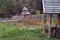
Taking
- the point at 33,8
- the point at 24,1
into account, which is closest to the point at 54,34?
the point at 33,8

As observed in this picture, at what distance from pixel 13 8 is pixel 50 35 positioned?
71.8ft

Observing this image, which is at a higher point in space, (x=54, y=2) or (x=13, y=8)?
(x=54, y=2)

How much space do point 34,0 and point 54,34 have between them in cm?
2407

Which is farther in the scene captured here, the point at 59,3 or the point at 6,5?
the point at 6,5

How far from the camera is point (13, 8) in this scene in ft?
118

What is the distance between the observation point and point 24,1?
40.4 meters

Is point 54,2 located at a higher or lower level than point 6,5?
higher

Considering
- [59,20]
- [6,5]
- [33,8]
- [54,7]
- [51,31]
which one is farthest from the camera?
[33,8]

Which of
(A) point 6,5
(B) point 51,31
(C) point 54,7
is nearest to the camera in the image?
(C) point 54,7

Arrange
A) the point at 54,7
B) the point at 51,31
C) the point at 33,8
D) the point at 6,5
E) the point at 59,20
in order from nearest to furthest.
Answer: the point at 54,7 < the point at 51,31 < the point at 59,20 < the point at 6,5 < the point at 33,8

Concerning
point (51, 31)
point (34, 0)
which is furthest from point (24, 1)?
point (51, 31)

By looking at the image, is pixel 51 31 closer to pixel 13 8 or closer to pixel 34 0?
pixel 13 8

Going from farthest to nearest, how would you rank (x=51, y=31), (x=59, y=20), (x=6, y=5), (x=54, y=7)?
(x=6, y=5)
(x=59, y=20)
(x=51, y=31)
(x=54, y=7)

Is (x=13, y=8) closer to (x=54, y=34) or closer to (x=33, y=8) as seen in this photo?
(x=33, y=8)
